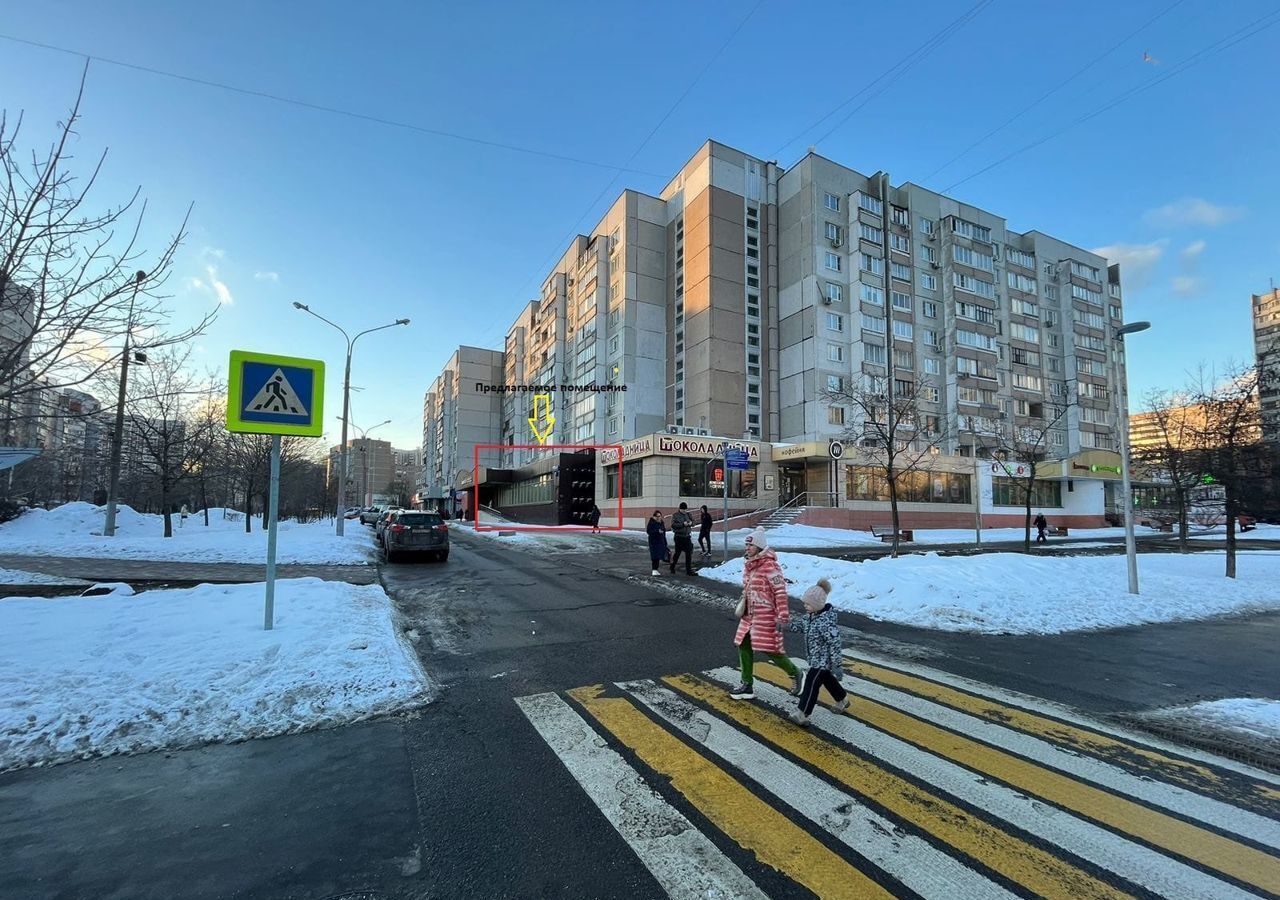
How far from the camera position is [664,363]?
53.5 meters

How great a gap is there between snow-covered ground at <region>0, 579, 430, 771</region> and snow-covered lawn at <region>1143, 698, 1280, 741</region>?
702 centimetres

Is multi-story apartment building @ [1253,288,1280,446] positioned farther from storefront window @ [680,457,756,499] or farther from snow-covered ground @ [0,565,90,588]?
snow-covered ground @ [0,565,90,588]

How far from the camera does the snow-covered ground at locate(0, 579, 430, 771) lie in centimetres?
441

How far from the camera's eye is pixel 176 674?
5379 millimetres

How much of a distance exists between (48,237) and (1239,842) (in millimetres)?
9987

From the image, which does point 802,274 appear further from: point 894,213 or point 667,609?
point 667,609

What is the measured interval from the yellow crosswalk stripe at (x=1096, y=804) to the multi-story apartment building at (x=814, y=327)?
3560 cm

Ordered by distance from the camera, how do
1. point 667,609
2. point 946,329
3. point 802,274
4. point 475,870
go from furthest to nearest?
point 946,329 < point 802,274 < point 667,609 < point 475,870

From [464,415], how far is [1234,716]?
318 ft

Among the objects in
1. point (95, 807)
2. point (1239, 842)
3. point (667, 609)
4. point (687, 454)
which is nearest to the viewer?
point (1239, 842)

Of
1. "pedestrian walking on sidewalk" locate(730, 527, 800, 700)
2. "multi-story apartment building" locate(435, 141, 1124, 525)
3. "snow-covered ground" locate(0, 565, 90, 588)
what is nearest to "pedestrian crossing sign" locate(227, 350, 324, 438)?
"pedestrian walking on sidewalk" locate(730, 527, 800, 700)

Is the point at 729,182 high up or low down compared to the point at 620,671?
up

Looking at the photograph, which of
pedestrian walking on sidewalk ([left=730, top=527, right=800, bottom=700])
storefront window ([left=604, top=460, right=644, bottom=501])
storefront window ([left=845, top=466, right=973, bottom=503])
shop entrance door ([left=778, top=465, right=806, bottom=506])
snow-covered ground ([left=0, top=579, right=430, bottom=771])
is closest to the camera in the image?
snow-covered ground ([left=0, top=579, right=430, bottom=771])

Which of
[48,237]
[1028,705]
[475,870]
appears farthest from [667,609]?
[48,237]
